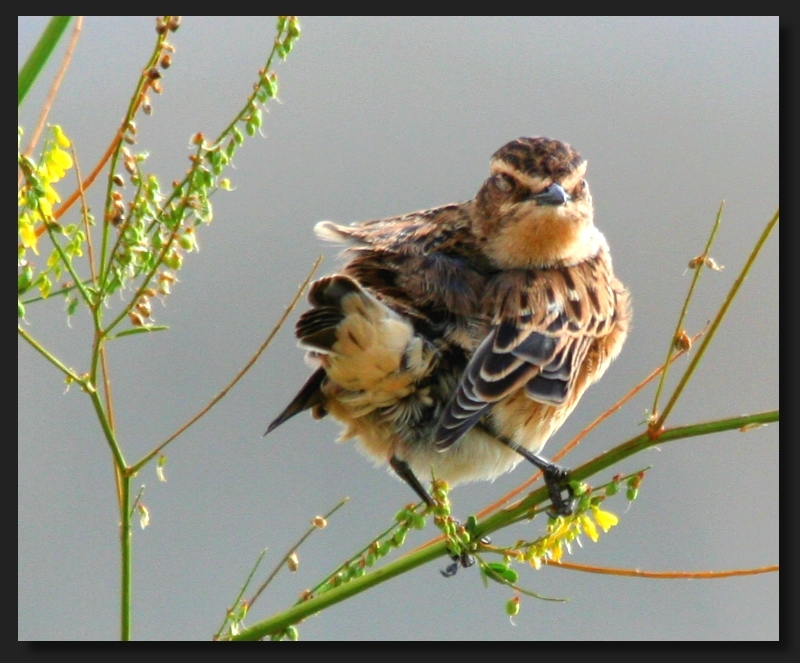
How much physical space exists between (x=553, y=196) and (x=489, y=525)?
158 centimetres

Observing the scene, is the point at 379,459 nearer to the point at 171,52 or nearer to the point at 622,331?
the point at 622,331

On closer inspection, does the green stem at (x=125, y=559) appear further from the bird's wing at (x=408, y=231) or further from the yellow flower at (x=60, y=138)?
the bird's wing at (x=408, y=231)

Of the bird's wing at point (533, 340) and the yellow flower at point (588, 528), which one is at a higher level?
the bird's wing at point (533, 340)

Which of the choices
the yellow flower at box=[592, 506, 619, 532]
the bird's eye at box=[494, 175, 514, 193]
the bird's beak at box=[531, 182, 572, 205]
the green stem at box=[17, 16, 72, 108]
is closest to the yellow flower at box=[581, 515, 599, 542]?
the yellow flower at box=[592, 506, 619, 532]

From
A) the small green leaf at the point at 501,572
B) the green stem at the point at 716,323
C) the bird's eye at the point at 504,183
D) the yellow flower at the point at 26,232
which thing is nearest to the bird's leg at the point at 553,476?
the small green leaf at the point at 501,572

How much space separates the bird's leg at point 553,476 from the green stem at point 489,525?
111 millimetres

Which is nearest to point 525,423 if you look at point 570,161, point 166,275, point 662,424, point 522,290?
point 522,290

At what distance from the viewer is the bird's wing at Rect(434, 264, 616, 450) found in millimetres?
3311

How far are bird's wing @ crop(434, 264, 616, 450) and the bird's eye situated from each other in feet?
1.08

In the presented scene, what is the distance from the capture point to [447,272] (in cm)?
379

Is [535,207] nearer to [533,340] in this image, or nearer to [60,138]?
[533,340]

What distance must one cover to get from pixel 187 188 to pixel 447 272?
1.62 meters

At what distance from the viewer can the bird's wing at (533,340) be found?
3.31 metres

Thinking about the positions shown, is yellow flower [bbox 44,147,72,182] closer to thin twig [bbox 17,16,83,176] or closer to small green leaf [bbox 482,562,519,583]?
thin twig [bbox 17,16,83,176]
